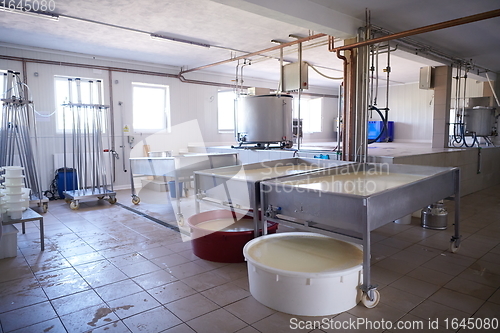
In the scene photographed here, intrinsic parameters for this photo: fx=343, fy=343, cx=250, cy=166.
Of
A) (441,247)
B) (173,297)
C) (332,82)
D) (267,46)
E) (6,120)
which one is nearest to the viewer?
(173,297)

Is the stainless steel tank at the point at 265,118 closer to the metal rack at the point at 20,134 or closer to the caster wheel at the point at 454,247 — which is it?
the caster wheel at the point at 454,247

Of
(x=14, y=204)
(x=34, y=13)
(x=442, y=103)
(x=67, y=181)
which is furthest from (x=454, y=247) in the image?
(x=67, y=181)

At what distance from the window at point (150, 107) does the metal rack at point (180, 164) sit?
2117 mm

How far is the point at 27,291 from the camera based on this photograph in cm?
237

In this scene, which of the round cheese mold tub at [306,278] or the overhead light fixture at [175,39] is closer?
the round cheese mold tub at [306,278]

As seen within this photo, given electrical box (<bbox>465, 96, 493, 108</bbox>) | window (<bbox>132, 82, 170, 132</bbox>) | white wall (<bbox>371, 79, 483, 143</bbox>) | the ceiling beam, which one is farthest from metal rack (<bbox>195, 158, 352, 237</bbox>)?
white wall (<bbox>371, 79, 483, 143</bbox>)

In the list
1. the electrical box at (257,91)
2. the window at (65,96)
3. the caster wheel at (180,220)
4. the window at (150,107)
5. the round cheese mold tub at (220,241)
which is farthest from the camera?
the window at (150,107)

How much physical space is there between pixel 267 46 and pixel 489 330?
16.0 feet

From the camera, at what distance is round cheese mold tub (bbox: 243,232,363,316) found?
1.93 meters

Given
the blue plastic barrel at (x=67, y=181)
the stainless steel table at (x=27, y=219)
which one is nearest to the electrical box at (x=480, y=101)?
the blue plastic barrel at (x=67, y=181)

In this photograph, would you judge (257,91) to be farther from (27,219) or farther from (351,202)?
(351,202)

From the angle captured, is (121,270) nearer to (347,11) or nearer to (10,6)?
(10,6)

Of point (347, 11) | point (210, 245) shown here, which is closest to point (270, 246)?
point (210, 245)

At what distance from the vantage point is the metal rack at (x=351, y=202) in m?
1.94
